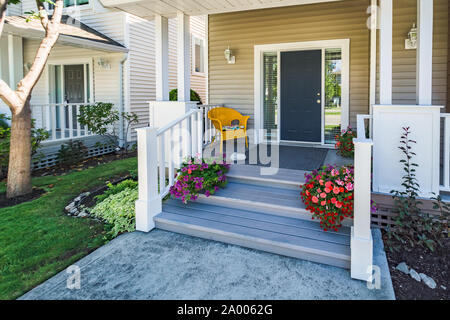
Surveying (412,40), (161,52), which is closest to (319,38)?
(412,40)

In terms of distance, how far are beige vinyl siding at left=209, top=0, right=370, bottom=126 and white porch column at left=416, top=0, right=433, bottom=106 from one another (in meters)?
2.61

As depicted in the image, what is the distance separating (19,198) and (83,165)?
228 cm

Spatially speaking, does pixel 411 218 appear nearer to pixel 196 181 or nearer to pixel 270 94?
pixel 196 181

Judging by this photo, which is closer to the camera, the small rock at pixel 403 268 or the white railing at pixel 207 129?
the small rock at pixel 403 268

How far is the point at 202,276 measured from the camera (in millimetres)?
2469

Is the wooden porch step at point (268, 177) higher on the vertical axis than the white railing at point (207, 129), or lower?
lower

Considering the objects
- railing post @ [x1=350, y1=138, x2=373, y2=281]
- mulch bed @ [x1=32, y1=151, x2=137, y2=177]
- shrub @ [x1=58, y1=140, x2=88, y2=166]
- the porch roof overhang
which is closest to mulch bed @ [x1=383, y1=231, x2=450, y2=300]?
railing post @ [x1=350, y1=138, x2=373, y2=281]

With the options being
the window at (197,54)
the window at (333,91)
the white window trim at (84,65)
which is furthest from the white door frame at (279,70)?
the window at (197,54)

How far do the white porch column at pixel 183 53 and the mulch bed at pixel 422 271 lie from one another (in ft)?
10.4

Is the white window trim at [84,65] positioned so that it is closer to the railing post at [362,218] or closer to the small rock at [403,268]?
the railing post at [362,218]

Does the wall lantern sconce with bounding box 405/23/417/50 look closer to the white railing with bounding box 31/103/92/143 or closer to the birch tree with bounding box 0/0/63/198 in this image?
the birch tree with bounding box 0/0/63/198

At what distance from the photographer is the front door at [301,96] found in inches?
237

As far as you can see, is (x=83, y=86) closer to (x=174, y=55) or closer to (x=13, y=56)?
(x=13, y=56)

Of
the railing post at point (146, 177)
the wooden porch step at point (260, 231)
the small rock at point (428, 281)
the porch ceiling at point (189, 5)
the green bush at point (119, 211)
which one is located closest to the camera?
the small rock at point (428, 281)
